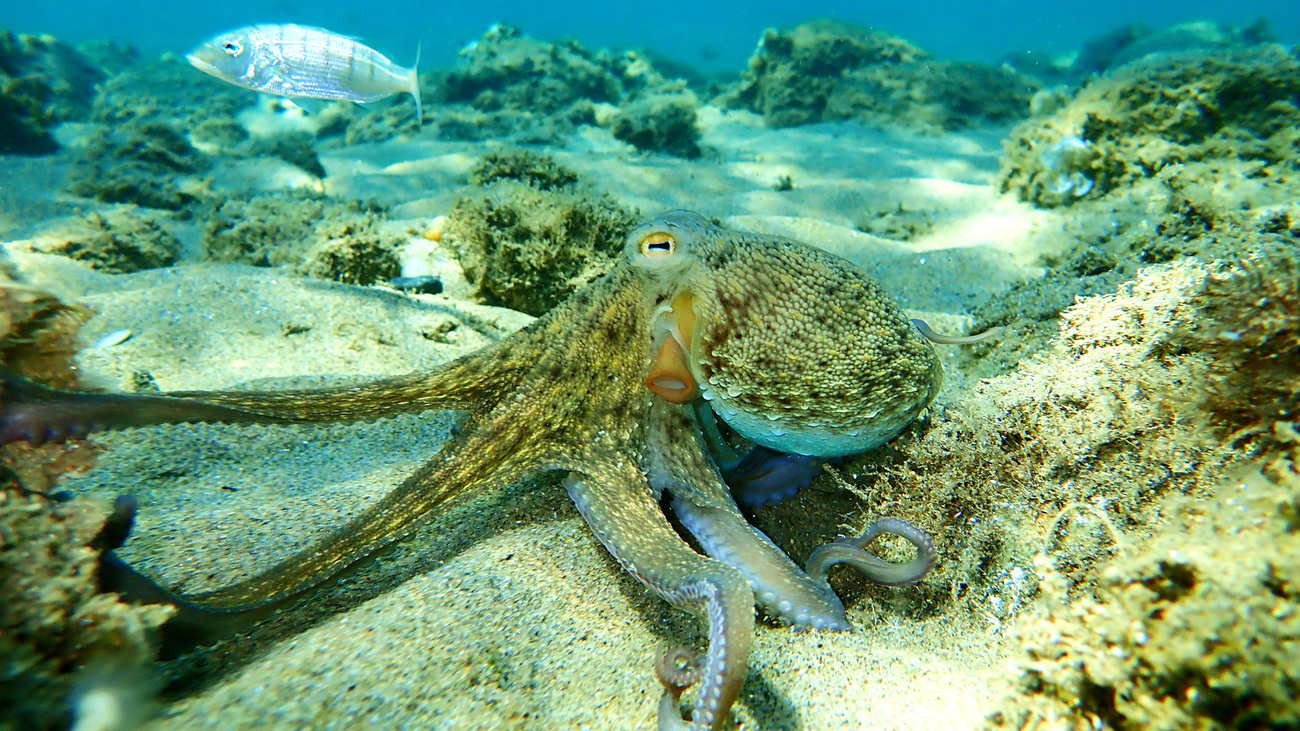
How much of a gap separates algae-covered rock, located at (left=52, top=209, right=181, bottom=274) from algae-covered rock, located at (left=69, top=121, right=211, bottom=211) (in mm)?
2428

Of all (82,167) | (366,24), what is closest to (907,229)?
(82,167)

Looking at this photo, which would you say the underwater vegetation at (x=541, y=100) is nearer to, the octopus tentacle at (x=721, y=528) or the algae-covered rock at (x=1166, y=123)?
the algae-covered rock at (x=1166, y=123)

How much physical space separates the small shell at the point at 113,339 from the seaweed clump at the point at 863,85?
11.0 meters

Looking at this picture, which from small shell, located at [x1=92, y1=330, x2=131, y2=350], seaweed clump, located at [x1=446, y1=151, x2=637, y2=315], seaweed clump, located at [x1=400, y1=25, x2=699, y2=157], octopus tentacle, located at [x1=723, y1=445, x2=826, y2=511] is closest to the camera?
octopus tentacle, located at [x1=723, y1=445, x2=826, y2=511]

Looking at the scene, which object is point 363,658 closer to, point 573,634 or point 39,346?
point 573,634

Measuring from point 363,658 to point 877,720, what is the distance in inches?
49.2

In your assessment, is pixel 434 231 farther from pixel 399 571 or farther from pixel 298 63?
pixel 399 571

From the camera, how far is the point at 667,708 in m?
1.22

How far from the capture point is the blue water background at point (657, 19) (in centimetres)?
4950

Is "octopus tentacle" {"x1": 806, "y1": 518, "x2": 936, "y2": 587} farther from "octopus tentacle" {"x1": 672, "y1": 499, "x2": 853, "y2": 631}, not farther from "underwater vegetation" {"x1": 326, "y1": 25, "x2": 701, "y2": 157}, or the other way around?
"underwater vegetation" {"x1": 326, "y1": 25, "x2": 701, "y2": 157}

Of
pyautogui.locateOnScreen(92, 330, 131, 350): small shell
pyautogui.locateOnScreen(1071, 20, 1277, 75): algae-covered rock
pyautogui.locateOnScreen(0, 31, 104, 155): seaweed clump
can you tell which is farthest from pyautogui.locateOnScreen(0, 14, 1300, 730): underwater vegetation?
pyautogui.locateOnScreen(1071, 20, 1277, 75): algae-covered rock

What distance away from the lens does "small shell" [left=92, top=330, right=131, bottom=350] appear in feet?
9.25

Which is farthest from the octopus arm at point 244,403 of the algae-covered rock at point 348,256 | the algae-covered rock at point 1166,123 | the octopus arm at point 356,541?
the algae-covered rock at point 1166,123

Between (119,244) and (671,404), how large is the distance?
511 centimetres
